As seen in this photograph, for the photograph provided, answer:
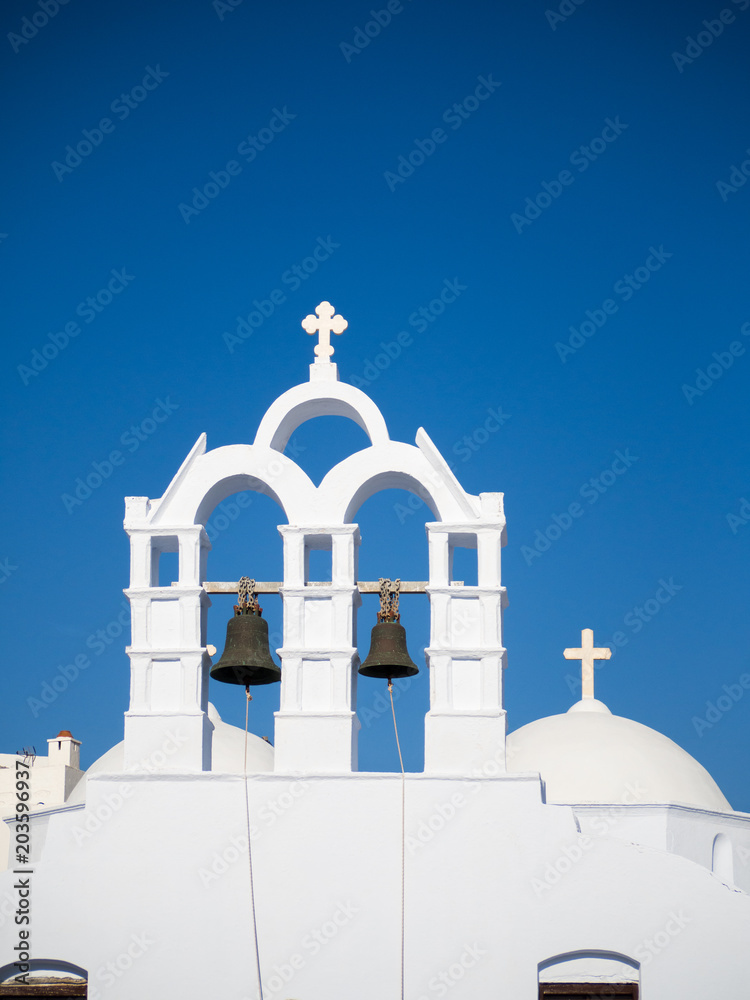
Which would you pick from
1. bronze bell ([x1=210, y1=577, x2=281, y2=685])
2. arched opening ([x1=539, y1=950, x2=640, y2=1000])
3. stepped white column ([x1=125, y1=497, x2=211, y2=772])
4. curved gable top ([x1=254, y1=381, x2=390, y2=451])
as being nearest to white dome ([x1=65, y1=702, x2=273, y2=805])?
bronze bell ([x1=210, y1=577, x2=281, y2=685])

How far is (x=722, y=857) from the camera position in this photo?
54.5 ft

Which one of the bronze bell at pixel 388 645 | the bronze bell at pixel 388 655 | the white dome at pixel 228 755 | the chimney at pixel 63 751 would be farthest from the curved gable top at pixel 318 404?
the chimney at pixel 63 751

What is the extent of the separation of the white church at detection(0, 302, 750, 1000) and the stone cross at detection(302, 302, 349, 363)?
15.2 inches

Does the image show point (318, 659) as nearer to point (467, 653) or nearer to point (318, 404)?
point (467, 653)

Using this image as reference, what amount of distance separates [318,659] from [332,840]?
1304mm

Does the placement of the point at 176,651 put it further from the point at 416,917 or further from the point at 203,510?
the point at 416,917

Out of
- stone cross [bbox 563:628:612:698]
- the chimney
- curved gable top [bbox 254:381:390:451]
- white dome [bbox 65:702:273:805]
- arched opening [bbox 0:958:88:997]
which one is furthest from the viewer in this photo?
the chimney

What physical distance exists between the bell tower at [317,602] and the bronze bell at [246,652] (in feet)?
0.64

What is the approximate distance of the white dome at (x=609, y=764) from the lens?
1658 cm

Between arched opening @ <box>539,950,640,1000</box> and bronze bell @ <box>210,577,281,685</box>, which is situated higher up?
bronze bell @ <box>210,577,281,685</box>

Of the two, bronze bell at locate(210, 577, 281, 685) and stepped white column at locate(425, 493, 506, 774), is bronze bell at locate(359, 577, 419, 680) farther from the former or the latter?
bronze bell at locate(210, 577, 281, 685)

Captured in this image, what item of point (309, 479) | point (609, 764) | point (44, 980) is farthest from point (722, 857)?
point (44, 980)

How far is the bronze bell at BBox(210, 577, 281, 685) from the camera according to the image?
9.80 meters

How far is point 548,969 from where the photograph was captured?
8789 mm
